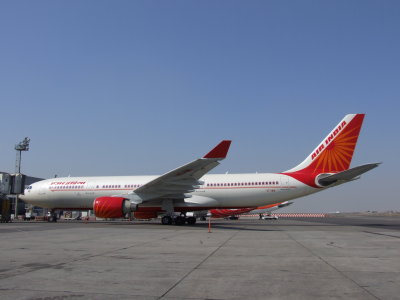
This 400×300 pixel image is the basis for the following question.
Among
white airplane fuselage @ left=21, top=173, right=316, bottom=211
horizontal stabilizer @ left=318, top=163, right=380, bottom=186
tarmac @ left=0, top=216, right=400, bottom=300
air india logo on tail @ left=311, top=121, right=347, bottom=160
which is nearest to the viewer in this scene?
tarmac @ left=0, top=216, right=400, bottom=300

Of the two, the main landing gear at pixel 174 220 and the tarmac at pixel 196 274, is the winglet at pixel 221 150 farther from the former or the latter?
the tarmac at pixel 196 274

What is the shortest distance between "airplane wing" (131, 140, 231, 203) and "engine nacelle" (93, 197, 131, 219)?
1.23m

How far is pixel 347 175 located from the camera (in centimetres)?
2192

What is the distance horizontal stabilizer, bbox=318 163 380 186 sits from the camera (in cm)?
2039

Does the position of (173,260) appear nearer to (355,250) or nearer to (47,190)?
(355,250)

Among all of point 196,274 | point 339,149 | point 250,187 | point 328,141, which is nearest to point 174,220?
point 250,187

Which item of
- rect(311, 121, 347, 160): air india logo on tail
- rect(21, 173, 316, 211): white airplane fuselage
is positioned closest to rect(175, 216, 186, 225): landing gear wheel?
rect(21, 173, 316, 211): white airplane fuselage

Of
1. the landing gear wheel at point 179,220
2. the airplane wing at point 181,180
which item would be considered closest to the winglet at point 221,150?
the airplane wing at point 181,180

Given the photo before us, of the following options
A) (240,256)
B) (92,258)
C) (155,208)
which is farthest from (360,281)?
(155,208)

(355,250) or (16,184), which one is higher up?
(16,184)

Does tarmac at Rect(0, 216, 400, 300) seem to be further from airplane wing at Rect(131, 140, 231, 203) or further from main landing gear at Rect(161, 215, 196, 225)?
main landing gear at Rect(161, 215, 196, 225)

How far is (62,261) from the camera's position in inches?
293

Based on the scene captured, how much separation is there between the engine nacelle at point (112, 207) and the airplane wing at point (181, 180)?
4.05 ft

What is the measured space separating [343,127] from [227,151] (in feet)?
31.7
